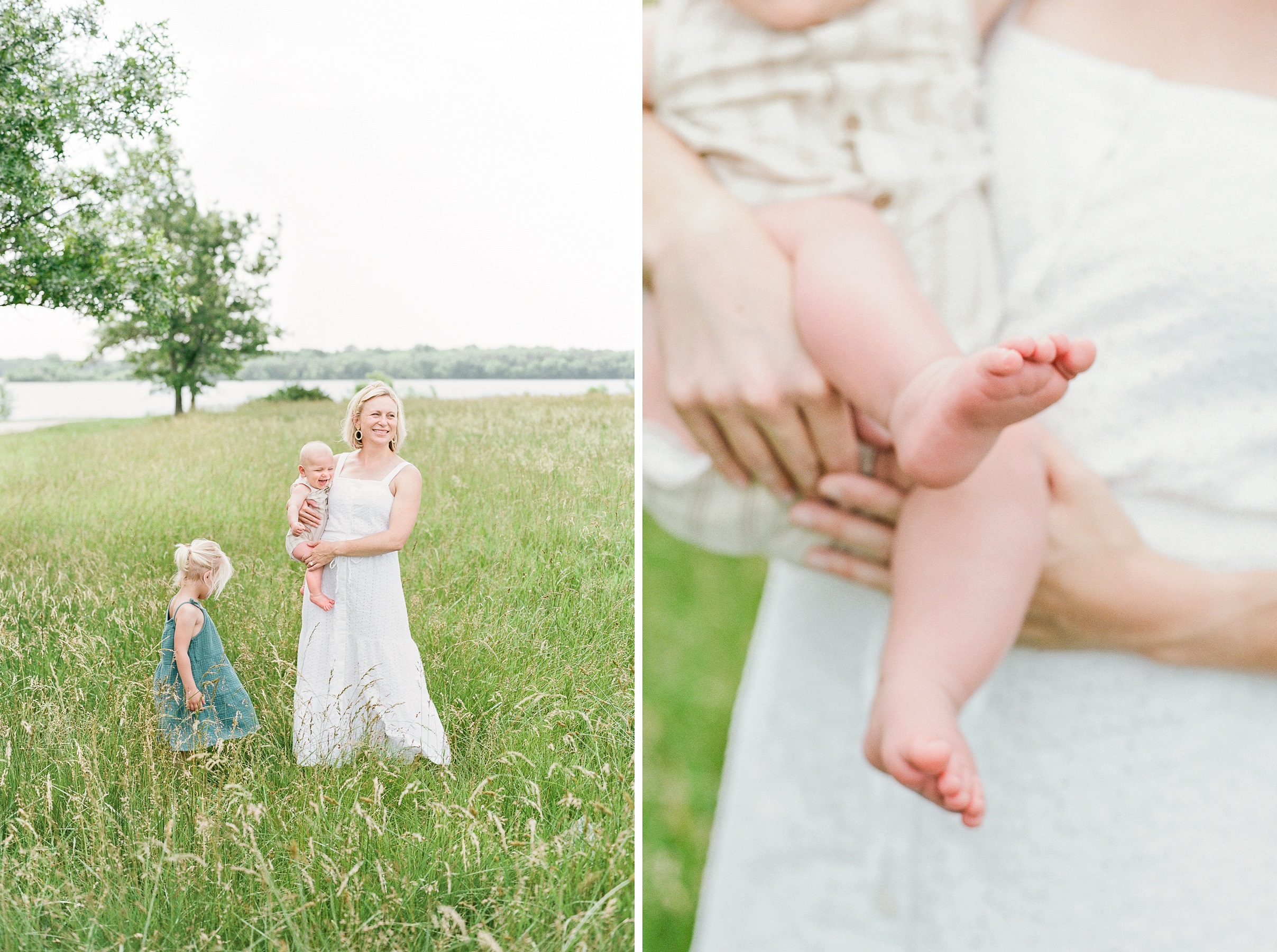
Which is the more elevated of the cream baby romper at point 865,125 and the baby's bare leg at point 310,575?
the cream baby romper at point 865,125

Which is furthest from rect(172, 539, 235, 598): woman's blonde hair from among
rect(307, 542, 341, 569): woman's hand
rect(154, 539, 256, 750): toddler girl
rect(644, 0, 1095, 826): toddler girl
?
rect(644, 0, 1095, 826): toddler girl

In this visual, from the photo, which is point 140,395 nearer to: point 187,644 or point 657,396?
point 187,644

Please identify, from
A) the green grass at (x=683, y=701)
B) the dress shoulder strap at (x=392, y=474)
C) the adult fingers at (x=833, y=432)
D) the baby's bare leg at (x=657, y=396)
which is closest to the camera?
the adult fingers at (x=833, y=432)

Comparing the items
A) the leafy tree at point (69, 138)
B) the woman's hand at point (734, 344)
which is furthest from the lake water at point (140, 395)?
the woman's hand at point (734, 344)

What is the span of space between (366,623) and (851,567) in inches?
25.3

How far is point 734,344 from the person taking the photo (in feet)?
3.62

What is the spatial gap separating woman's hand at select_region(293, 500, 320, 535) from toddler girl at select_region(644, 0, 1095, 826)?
0.45 metres

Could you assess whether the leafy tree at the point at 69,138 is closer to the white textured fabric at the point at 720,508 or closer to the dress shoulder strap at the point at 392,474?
the dress shoulder strap at the point at 392,474

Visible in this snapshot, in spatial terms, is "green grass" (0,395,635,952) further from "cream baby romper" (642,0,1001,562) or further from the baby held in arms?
"cream baby romper" (642,0,1001,562)

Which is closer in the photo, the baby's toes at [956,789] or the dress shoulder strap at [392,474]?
the baby's toes at [956,789]

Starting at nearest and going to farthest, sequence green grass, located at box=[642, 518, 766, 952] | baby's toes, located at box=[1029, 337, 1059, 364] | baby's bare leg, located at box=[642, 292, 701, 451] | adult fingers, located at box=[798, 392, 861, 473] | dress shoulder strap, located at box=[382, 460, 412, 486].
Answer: baby's toes, located at box=[1029, 337, 1059, 364] < adult fingers, located at box=[798, 392, 861, 473] < baby's bare leg, located at box=[642, 292, 701, 451] < dress shoulder strap, located at box=[382, 460, 412, 486] < green grass, located at box=[642, 518, 766, 952]

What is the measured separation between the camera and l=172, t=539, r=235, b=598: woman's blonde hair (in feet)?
4.22

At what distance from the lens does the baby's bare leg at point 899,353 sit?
0.81m

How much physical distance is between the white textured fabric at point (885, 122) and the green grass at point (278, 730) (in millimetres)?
450
